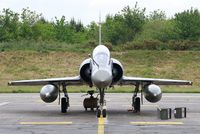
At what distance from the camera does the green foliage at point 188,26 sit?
210 feet

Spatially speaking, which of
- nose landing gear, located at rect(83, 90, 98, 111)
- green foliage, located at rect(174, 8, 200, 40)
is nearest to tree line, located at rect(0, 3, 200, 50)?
green foliage, located at rect(174, 8, 200, 40)

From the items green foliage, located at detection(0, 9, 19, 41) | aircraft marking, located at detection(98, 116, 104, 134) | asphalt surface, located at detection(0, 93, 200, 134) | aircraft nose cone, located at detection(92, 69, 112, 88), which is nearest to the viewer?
aircraft marking, located at detection(98, 116, 104, 134)

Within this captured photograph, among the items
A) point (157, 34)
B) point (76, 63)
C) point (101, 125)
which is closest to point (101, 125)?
point (101, 125)

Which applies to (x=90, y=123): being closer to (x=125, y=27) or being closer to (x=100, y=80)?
(x=100, y=80)

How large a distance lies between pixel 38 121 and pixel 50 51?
40079 millimetres

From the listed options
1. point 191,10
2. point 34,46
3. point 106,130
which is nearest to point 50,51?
point 34,46

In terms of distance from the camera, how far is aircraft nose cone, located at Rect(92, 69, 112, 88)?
17.1 meters

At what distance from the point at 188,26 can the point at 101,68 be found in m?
48.1

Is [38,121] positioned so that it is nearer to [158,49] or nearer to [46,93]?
[46,93]

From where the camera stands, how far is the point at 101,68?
57.4 feet

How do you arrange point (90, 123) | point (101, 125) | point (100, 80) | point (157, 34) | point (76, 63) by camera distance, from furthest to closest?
point (157, 34) → point (76, 63) → point (100, 80) → point (90, 123) → point (101, 125)

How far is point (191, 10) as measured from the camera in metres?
67.4

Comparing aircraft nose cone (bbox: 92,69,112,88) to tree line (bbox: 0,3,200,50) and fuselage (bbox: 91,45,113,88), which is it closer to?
fuselage (bbox: 91,45,113,88)

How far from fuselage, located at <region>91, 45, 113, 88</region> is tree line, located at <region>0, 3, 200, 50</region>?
41338 mm
